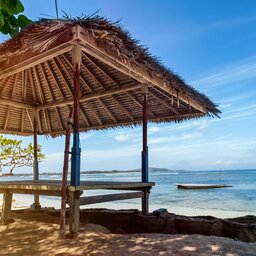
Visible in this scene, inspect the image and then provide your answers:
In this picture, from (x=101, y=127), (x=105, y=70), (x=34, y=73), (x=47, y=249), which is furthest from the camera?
(x=101, y=127)

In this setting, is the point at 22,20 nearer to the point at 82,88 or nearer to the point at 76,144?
the point at 76,144

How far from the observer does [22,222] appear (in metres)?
5.34

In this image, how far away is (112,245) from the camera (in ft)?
11.9

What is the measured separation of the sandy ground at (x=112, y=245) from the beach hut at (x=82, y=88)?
404mm

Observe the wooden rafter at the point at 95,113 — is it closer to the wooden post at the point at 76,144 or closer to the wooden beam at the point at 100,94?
the wooden beam at the point at 100,94

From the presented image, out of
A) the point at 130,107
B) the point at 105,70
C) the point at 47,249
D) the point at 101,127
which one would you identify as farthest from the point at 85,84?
the point at 47,249

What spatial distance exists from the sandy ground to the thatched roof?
258 cm

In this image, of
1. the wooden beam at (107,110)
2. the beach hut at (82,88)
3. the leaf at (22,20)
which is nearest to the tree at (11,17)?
the leaf at (22,20)

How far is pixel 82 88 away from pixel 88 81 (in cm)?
34

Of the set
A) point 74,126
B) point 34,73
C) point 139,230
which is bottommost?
point 139,230

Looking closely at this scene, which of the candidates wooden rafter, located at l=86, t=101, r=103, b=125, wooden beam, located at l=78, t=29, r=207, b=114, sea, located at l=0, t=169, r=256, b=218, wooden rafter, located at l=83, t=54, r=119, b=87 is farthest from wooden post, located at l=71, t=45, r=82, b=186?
sea, located at l=0, t=169, r=256, b=218

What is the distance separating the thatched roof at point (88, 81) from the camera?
3932mm

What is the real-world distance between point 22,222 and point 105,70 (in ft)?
11.3

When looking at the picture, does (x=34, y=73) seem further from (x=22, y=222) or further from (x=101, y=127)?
(x=22, y=222)
